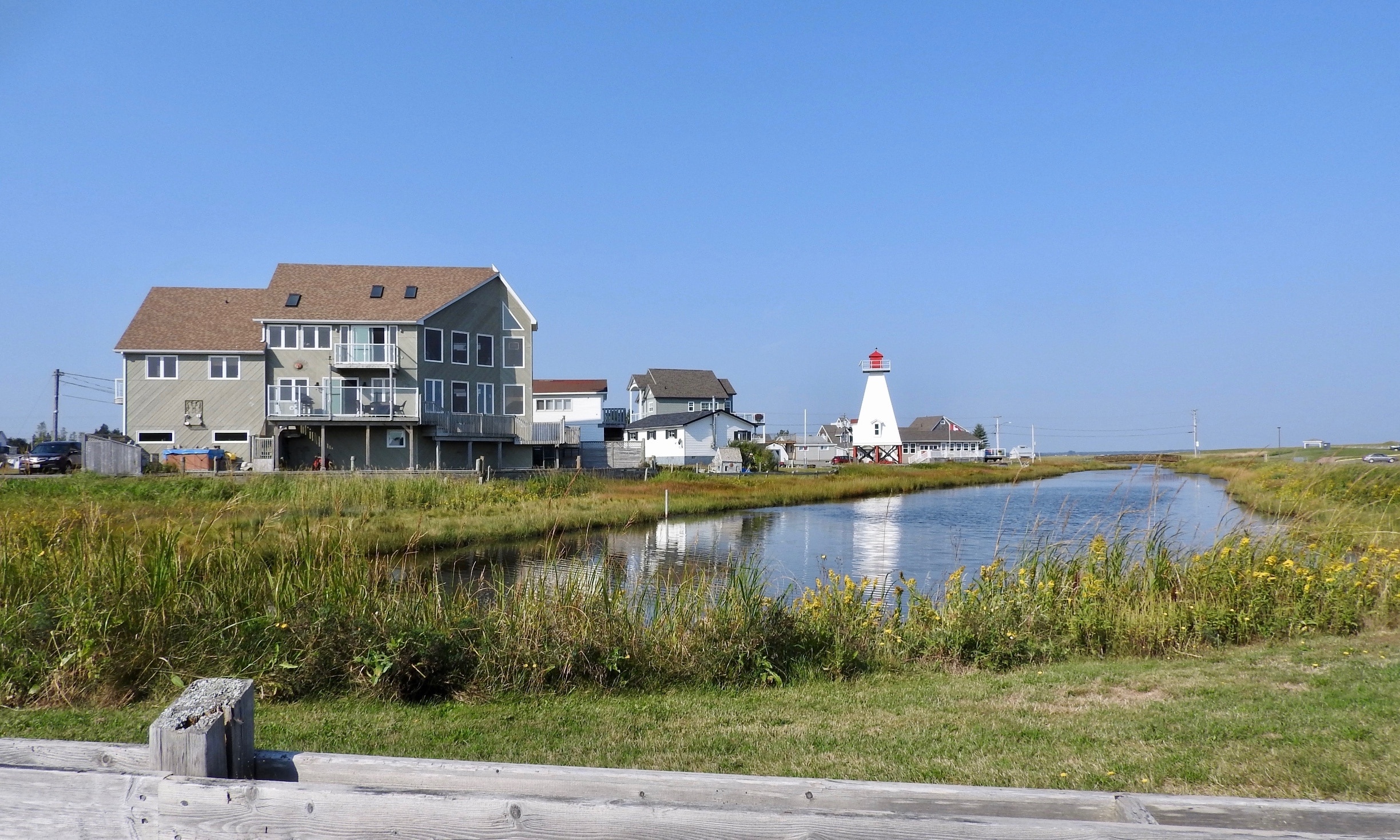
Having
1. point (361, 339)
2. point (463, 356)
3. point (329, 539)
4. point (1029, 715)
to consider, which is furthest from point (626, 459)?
point (1029, 715)

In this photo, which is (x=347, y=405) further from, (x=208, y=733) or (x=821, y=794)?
(x=821, y=794)

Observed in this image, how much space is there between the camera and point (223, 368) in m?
40.8

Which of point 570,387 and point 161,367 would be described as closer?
point 161,367

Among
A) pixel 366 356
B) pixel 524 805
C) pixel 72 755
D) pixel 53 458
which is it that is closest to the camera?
pixel 524 805

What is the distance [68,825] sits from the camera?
2488 millimetres

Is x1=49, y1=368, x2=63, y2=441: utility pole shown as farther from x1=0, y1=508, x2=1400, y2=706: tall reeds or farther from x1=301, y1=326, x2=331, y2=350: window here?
x1=0, y1=508, x2=1400, y2=706: tall reeds

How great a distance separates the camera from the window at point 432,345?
4081 cm

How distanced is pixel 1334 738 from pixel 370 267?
4403 cm

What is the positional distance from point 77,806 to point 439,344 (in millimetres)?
Result: 40487

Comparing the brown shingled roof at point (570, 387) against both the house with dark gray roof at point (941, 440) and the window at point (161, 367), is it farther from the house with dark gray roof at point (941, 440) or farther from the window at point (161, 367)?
the house with dark gray roof at point (941, 440)

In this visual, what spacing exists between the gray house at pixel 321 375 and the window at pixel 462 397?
0.17ft

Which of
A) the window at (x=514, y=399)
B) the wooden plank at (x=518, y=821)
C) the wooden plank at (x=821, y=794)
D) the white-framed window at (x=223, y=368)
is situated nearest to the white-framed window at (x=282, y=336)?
the white-framed window at (x=223, y=368)

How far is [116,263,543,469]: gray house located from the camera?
1547 inches

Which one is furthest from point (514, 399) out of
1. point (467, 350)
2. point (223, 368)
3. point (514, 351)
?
point (223, 368)
